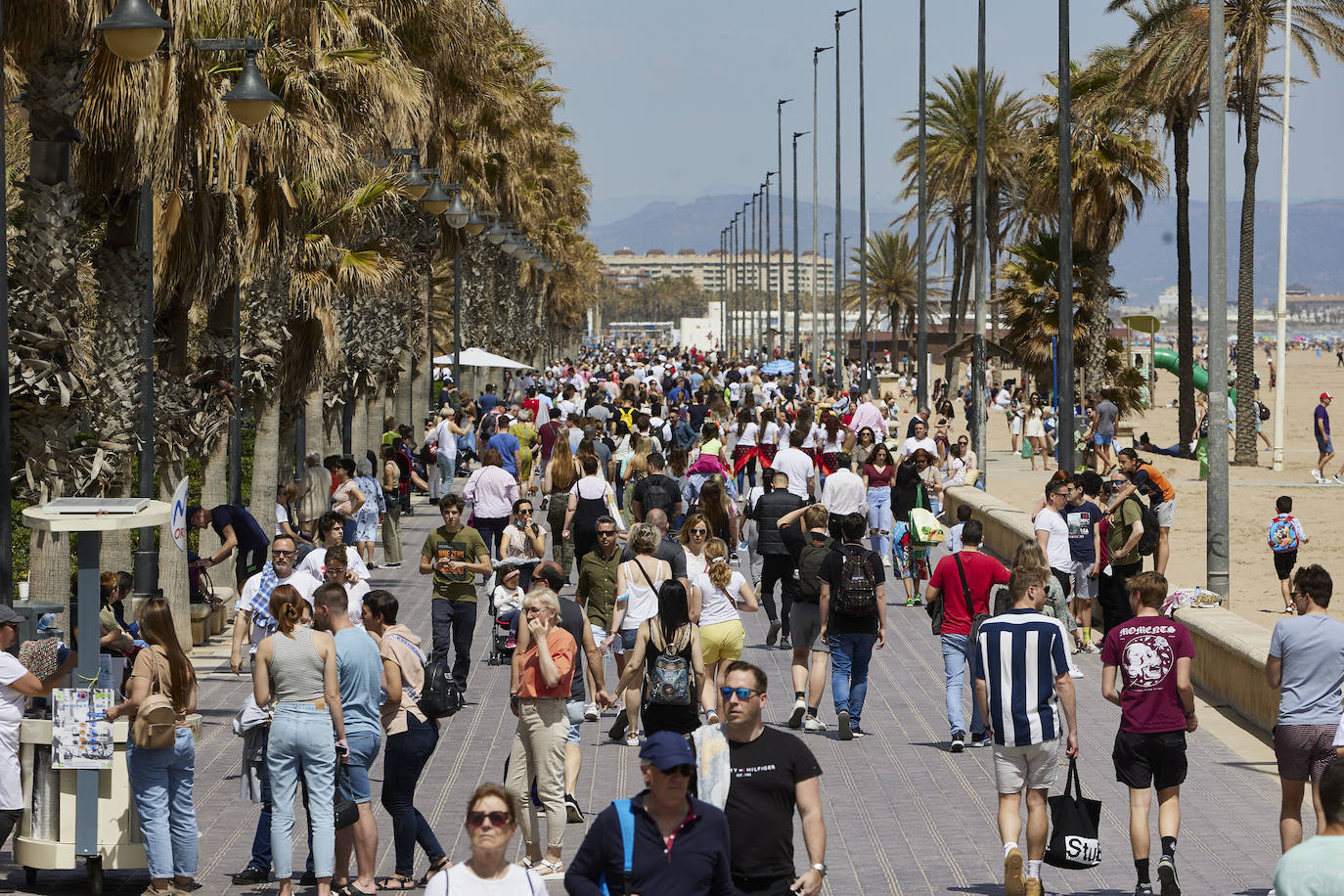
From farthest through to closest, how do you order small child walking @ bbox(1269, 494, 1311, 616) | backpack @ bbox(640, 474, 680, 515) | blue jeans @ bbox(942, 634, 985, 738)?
small child walking @ bbox(1269, 494, 1311, 616) → backpack @ bbox(640, 474, 680, 515) → blue jeans @ bbox(942, 634, 985, 738)

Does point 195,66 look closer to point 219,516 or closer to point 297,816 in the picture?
point 219,516

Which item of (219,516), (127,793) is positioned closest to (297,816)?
(127,793)

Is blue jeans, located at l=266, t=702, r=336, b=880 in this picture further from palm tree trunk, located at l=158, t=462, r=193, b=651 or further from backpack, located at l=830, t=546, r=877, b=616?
palm tree trunk, located at l=158, t=462, r=193, b=651

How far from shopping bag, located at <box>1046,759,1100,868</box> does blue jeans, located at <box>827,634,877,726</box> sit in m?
3.83

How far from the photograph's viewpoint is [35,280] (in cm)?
1230

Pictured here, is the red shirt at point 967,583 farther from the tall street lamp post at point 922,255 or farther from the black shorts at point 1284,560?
the tall street lamp post at point 922,255

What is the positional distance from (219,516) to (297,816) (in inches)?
207

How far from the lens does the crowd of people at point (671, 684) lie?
5.98 metres

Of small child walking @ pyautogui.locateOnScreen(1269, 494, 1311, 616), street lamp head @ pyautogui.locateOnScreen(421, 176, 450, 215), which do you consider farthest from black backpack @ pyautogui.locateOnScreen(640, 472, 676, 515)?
street lamp head @ pyautogui.locateOnScreen(421, 176, 450, 215)

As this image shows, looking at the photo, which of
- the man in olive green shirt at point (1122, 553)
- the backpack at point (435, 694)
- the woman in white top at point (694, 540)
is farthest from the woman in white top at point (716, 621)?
the man in olive green shirt at point (1122, 553)

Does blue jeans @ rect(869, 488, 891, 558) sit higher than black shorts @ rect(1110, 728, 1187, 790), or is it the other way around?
blue jeans @ rect(869, 488, 891, 558)

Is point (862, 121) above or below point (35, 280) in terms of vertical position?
above

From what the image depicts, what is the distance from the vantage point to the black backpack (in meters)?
16.7

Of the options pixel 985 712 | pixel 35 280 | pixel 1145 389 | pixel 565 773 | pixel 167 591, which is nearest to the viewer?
pixel 985 712
